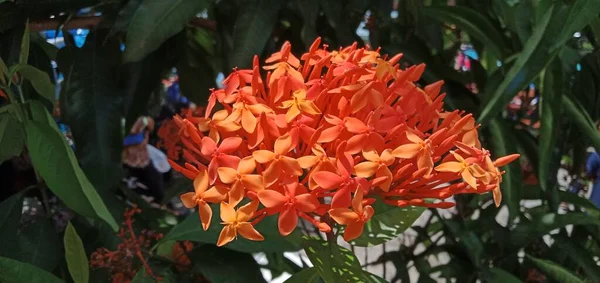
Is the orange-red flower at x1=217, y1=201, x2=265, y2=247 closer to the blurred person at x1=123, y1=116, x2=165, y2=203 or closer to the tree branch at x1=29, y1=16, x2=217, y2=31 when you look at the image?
the tree branch at x1=29, y1=16, x2=217, y2=31

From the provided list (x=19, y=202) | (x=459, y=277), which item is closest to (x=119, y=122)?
(x=19, y=202)

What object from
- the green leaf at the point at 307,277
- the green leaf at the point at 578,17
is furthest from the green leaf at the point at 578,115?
the green leaf at the point at 307,277

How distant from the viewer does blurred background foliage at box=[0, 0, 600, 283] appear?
0.56 meters

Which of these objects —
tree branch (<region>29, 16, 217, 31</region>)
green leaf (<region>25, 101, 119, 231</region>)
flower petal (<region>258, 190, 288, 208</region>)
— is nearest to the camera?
flower petal (<region>258, 190, 288, 208</region>)

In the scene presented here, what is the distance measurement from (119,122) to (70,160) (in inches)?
7.9

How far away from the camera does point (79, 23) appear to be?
29.6 inches

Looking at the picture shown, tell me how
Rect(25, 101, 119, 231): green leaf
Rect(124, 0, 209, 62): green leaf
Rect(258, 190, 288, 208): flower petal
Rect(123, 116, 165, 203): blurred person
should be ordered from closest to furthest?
Rect(258, 190, 288, 208): flower petal, Rect(25, 101, 119, 231): green leaf, Rect(124, 0, 209, 62): green leaf, Rect(123, 116, 165, 203): blurred person

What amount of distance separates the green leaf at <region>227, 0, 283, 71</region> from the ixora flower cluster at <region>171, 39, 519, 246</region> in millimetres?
189

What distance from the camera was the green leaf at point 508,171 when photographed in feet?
2.26

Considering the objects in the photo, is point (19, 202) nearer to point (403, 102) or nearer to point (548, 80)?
point (403, 102)

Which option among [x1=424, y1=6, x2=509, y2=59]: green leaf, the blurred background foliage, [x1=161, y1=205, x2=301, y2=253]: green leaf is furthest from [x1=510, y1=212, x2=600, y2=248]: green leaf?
[x1=161, y1=205, x2=301, y2=253]: green leaf

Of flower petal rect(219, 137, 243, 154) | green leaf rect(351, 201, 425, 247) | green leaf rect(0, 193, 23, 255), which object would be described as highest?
flower petal rect(219, 137, 243, 154)

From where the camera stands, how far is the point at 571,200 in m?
0.78

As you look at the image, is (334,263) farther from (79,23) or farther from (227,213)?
(79,23)
